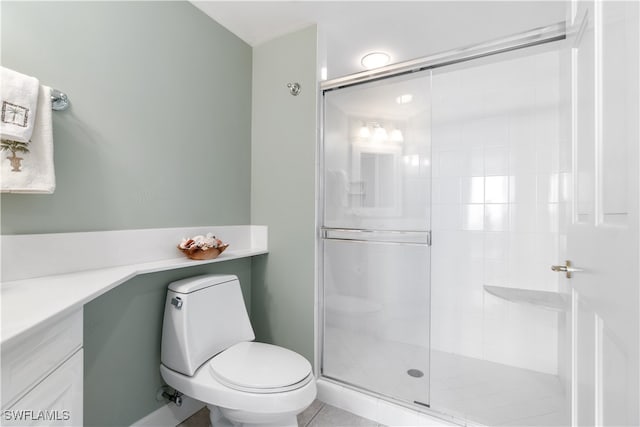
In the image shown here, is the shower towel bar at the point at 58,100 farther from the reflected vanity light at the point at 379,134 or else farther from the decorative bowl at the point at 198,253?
the reflected vanity light at the point at 379,134

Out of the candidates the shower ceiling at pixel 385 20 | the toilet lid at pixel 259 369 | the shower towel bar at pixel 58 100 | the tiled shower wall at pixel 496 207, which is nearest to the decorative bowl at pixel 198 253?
the toilet lid at pixel 259 369

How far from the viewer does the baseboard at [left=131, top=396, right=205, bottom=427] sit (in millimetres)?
1440

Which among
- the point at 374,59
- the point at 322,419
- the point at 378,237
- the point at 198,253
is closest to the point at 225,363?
the point at 198,253

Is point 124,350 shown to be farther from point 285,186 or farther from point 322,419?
point 285,186

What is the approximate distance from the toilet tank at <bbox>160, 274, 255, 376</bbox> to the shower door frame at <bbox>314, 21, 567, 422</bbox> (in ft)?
1.70

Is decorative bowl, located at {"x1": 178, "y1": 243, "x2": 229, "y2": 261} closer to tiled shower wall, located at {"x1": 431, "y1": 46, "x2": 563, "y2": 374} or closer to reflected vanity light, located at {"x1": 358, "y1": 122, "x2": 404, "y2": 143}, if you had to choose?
reflected vanity light, located at {"x1": 358, "y1": 122, "x2": 404, "y2": 143}

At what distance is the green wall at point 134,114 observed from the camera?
1127 mm

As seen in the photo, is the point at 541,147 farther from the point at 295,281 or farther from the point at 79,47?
the point at 79,47

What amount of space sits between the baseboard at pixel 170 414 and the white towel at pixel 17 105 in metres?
1.33

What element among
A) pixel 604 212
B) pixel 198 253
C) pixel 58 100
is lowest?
pixel 198 253

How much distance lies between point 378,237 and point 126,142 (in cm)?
137

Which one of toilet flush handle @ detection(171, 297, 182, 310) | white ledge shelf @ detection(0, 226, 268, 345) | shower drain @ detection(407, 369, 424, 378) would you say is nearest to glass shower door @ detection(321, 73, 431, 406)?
shower drain @ detection(407, 369, 424, 378)

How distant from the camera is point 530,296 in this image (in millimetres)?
1998

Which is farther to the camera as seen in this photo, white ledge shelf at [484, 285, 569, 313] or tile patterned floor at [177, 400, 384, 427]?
white ledge shelf at [484, 285, 569, 313]
